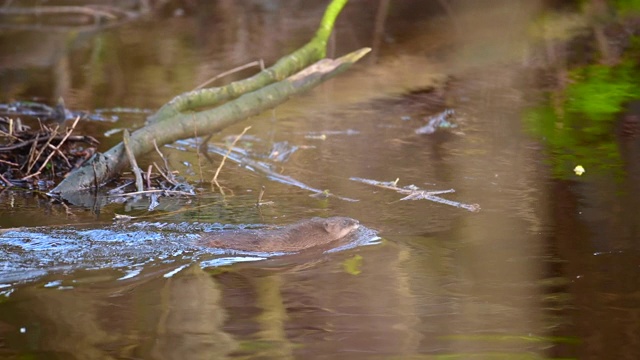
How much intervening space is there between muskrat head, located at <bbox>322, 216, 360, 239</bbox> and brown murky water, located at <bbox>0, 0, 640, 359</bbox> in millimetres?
123

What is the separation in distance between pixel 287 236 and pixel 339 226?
335 millimetres

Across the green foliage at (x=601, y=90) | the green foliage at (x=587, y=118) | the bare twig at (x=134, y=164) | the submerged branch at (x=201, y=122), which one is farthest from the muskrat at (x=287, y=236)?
the green foliage at (x=601, y=90)

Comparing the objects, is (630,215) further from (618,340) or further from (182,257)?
(182,257)

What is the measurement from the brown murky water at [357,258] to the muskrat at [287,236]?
89 mm

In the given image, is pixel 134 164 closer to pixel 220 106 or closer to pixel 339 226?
pixel 220 106

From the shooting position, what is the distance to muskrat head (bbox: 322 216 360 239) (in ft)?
19.6

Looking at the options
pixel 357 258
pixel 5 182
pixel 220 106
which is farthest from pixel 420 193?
pixel 5 182

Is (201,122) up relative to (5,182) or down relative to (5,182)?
up

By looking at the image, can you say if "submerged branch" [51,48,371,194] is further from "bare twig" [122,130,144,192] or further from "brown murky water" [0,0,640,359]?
"brown murky water" [0,0,640,359]

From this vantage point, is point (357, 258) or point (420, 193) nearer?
point (357, 258)

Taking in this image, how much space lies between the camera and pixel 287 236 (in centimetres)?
587

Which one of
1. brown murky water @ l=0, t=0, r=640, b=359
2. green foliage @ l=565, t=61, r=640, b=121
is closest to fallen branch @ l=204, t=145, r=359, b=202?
brown murky water @ l=0, t=0, r=640, b=359

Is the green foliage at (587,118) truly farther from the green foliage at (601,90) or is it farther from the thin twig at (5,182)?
the thin twig at (5,182)

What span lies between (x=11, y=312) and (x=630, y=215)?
392 cm
